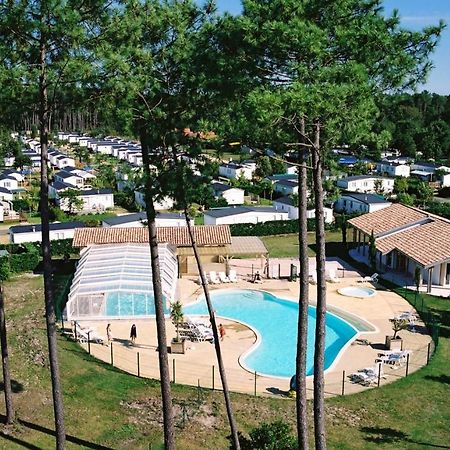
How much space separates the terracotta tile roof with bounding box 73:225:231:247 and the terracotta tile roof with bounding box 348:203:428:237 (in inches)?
409

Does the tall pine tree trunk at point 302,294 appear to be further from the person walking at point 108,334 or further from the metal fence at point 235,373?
the person walking at point 108,334

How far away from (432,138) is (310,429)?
98420mm

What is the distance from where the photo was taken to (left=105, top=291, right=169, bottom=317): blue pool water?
30188 mm

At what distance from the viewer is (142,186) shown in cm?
1513

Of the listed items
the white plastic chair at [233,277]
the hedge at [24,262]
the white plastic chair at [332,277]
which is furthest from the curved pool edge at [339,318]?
the hedge at [24,262]

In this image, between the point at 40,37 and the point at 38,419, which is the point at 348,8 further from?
the point at 38,419

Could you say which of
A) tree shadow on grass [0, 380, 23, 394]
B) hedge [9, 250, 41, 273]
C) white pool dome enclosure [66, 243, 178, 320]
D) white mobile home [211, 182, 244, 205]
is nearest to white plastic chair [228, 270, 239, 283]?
white pool dome enclosure [66, 243, 178, 320]

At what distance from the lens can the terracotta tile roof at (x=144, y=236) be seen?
39.7 meters

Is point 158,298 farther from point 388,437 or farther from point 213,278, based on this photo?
point 213,278

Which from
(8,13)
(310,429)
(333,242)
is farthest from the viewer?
(333,242)

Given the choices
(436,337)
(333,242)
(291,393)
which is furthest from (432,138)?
(291,393)

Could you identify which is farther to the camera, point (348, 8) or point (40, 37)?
point (40, 37)

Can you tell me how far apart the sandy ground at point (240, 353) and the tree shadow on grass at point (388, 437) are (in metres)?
2.95

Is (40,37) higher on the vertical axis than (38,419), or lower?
higher
